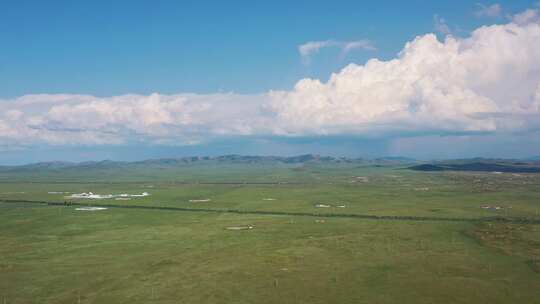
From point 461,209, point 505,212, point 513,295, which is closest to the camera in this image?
point 513,295

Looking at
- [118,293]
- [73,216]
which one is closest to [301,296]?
[118,293]

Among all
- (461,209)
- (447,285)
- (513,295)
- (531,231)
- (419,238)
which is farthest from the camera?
(461,209)

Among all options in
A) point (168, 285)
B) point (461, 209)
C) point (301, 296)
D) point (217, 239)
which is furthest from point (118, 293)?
point (461, 209)

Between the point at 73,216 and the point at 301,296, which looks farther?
the point at 73,216

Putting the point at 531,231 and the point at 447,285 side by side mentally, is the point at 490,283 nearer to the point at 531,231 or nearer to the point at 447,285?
the point at 447,285

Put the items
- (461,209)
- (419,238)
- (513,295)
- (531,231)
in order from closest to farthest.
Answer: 1. (513,295)
2. (419,238)
3. (531,231)
4. (461,209)

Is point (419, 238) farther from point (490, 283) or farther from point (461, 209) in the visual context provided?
point (461, 209)

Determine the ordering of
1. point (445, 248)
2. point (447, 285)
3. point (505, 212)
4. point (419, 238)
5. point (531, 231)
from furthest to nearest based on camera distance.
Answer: point (505, 212) < point (531, 231) < point (419, 238) < point (445, 248) < point (447, 285)

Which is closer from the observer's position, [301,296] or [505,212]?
[301,296]
